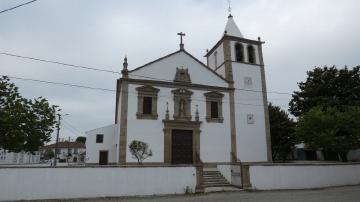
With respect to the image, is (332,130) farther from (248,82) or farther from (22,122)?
(22,122)

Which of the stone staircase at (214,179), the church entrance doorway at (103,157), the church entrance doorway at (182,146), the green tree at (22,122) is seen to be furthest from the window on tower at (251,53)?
the green tree at (22,122)

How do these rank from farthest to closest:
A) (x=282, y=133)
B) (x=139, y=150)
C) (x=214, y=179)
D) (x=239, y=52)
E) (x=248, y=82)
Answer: (x=282, y=133) < (x=239, y=52) < (x=248, y=82) < (x=139, y=150) < (x=214, y=179)

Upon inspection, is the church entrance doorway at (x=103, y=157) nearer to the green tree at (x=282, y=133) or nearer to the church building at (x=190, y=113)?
the church building at (x=190, y=113)

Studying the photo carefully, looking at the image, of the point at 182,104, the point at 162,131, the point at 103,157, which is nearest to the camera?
the point at 162,131

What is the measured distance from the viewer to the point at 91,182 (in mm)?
12984

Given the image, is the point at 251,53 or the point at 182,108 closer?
the point at 182,108

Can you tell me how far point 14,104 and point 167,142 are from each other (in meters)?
10.4

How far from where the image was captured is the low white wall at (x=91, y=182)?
39.7 ft

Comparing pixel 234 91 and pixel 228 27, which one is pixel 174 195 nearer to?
pixel 234 91

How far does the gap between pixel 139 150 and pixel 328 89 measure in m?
18.9

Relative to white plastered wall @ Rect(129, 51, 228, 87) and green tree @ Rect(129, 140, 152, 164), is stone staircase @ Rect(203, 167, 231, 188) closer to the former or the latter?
green tree @ Rect(129, 140, 152, 164)

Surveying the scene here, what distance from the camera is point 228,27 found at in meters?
27.6

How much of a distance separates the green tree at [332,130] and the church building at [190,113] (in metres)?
4.97

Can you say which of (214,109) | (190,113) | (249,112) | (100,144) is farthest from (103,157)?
(249,112)
